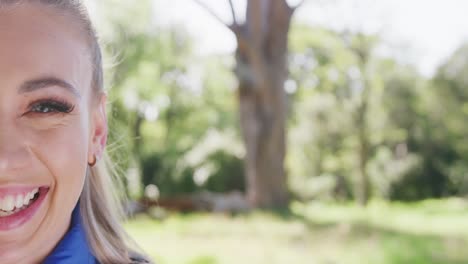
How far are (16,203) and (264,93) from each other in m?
6.99

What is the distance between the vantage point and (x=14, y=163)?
4.34 ft

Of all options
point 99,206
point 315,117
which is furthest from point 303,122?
point 99,206

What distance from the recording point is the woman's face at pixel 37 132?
52.7 inches

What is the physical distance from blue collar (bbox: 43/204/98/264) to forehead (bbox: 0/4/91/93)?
323 mm

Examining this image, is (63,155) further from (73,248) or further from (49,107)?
(73,248)

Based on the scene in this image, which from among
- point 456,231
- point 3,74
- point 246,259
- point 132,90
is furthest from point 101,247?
point 132,90

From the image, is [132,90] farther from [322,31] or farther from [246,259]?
[246,259]

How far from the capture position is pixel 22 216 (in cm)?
136

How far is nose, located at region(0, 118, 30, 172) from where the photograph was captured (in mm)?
1317

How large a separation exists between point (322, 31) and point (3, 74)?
16777 millimetres

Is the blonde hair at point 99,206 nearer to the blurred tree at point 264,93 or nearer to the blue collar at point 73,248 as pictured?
the blue collar at point 73,248

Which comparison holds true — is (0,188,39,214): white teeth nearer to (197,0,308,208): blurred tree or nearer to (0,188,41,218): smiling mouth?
(0,188,41,218): smiling mouth

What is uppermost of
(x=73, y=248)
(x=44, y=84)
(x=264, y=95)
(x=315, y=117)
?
(x=315, y=117)

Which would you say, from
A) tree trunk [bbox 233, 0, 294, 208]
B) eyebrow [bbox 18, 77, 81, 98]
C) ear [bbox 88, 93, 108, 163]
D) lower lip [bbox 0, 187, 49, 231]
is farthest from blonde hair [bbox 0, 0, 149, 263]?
tree trunk [bbox 233, 0, 294, 208]
